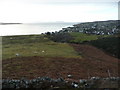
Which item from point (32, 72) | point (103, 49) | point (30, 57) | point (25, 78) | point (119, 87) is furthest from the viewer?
point (103, 49)

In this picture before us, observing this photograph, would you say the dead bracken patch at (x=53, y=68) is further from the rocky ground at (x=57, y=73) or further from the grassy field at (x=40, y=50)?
the grassy field at (x=40, y=50)

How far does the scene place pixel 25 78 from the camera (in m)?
27.0

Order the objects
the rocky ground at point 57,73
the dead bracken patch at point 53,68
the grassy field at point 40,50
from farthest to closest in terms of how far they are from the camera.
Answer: the grassy field at point 40,50, the dead bracken patch at point 53,68, the rocky ground at point 57,73

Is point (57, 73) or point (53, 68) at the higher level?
point (53, 68)

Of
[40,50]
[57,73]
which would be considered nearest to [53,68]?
[57,73]

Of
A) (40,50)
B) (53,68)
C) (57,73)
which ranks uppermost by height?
(40,50)

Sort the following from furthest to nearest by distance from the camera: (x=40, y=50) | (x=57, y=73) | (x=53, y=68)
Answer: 1. (x=40, y=50)
2. (x=53, y=68)
3. (x=57, y=73)

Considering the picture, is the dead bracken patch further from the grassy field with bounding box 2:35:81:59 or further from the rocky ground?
the grassy field with bounding box 2:35:81:59

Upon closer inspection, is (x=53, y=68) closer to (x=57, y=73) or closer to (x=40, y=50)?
(x=57, y=73)

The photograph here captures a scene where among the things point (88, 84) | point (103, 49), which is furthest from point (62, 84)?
point (103, 49)

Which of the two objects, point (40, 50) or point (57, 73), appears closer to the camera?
point (57, 73)

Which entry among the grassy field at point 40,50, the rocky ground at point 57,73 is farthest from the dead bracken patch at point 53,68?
the grassy field at point 40,50

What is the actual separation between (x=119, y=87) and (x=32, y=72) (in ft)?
33.7

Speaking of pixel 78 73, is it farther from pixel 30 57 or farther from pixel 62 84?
pixel 30 57
